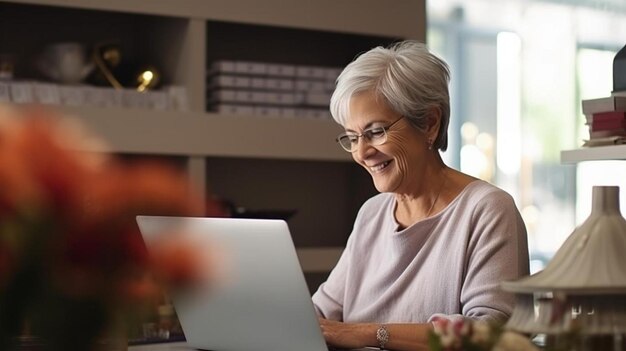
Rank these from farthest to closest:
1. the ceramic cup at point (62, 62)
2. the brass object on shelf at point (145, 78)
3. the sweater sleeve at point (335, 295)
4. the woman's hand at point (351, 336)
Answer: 1. the brass object on shelf at point (145, 78)
2. the ceramic cup at point (62, 62)
3. the sweater sleeve at point (335, 295)
4. the woman's hand at point (351, 336)

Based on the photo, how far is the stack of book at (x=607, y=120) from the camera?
2043mm

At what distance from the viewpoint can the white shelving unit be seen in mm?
3404

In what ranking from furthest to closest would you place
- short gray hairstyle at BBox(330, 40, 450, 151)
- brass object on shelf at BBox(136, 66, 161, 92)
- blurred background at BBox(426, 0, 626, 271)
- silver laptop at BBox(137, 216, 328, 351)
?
blurred background at BBox(426, 0, 626, 271) → brass object on shelf at BBox(136, 66, 161, 92) → short gray hairstyle at BBox(330, 40, 450, 151) → silver laptop at BBox(137, 216, 328, 351)

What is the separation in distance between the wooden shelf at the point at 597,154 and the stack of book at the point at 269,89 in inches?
64.8

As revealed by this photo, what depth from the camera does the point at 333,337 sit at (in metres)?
2.01

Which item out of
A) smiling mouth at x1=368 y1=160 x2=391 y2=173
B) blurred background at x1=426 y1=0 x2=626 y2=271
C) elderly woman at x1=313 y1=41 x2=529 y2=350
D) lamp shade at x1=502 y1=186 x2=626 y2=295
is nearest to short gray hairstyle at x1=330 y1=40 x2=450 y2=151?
elderly woman at x1=313 y1=41 x2=529 y2=350

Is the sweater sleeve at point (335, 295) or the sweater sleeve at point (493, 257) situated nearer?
the sweater sleeve at point (493, 257)

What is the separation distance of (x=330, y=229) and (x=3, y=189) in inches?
142

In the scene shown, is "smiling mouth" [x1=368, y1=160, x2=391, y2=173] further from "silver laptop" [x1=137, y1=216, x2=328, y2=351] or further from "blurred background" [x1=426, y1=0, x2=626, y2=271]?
"blurred background" [x1=426, y1=0, x2=626, y2=271]

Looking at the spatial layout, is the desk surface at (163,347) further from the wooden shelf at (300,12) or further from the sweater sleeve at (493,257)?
the wooden shelf at (300,12)

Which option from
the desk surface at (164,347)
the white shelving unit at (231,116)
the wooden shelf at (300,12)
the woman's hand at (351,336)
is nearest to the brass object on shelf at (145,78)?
the white shelving unit at (231,116)

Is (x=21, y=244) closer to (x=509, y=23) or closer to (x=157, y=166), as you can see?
(x=157, y=166)

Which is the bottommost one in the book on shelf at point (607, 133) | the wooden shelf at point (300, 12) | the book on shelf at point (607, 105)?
the book on shelf at point (607, 133)

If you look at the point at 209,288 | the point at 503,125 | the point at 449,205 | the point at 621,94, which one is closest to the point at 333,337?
the point at 449,205
